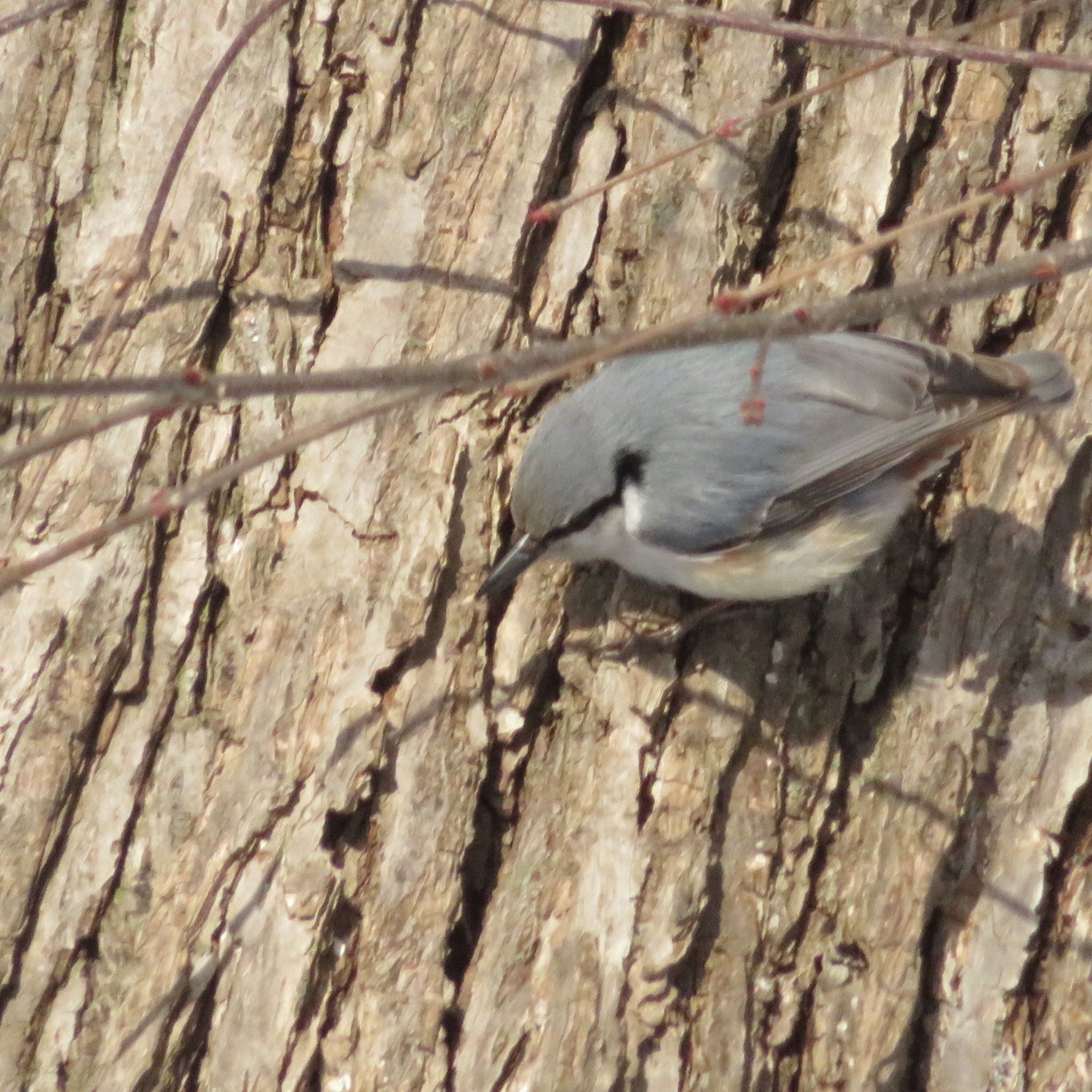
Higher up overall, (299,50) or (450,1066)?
(299,50)

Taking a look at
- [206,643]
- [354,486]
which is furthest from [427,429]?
[206,643]

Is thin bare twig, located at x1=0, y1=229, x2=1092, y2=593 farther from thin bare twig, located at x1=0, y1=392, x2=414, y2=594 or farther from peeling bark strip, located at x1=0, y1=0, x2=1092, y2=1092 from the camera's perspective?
peeling bark strip, located at x1=0, y1=0, x2=1092, y2=1092

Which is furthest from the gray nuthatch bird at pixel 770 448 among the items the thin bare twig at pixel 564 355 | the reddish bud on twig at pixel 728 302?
the thin bare twig at pixel 564 355

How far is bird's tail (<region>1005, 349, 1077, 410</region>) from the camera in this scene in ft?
8.35

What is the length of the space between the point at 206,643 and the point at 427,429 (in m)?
0.61

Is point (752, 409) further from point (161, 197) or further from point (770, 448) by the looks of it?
point (161, 197)

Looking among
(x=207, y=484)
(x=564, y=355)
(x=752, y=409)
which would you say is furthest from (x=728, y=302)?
(x=207, y=484)

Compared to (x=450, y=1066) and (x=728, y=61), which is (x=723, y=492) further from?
(x=450, y=1066)

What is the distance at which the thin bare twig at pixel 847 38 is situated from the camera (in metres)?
2.19

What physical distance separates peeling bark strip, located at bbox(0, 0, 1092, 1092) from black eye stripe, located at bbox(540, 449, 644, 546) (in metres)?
0.16

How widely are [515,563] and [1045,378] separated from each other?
1140 mm

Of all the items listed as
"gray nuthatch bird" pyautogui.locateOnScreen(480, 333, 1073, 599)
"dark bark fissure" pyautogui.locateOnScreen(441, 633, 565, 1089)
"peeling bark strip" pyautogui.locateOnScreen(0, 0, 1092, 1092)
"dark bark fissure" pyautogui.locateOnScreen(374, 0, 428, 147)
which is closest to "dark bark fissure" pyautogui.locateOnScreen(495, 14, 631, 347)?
"peeling bark strip" pyautogui.locateOnScreen(0, 0, 1092, 1092)

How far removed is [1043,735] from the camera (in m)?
2.48

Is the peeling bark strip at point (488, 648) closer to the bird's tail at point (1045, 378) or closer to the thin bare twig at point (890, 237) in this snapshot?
the bird's tail at point (1045, 378)
